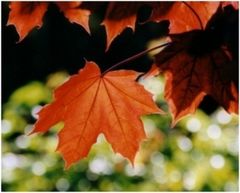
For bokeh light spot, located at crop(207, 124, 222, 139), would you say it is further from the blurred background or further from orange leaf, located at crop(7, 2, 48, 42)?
orange leaf, located at crop(7, 2, 48, 42)

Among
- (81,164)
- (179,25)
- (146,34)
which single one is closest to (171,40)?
(179,25)

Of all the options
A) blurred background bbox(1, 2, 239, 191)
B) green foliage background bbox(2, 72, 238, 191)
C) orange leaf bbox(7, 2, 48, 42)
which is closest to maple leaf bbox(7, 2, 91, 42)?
orange leaf bbox(7, 2, 48, 42)

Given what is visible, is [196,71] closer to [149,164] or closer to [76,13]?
[76,13]

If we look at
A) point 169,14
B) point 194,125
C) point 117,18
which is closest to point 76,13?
point 117,18

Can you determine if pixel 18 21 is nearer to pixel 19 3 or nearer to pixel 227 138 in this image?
pixel 19 3

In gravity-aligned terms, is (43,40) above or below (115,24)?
below

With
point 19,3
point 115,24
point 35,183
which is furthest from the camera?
point 35,183
